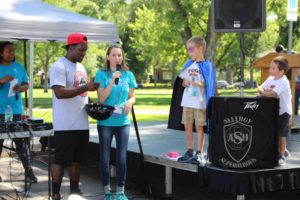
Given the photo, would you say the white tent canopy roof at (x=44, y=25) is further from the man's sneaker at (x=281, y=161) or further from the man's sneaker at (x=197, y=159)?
the man's sneaker at (x=281, y=161)

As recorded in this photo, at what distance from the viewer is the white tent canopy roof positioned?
6.00 meters

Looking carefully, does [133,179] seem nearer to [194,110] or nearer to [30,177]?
[30,177]

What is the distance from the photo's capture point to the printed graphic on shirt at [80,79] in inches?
203

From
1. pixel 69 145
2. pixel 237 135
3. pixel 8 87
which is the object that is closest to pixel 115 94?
pixel 69 145

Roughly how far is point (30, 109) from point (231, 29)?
3.83 metres

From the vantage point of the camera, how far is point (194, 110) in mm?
5492

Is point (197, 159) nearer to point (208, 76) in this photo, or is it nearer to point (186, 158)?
point (186, 158)

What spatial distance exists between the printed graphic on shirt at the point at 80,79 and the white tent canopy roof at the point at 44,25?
1.21m

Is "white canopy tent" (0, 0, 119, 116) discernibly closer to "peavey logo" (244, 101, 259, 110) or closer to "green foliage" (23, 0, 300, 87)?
"peavey logo" (244, 101, 259, 110)

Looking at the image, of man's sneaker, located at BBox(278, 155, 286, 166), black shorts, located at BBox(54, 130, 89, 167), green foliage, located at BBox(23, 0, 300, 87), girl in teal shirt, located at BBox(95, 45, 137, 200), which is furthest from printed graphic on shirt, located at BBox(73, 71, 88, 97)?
green foliage, located at BBox(23, 0, 300, 87)

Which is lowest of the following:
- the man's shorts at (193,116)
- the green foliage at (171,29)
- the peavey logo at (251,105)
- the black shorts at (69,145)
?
the black shorts at (69,145)

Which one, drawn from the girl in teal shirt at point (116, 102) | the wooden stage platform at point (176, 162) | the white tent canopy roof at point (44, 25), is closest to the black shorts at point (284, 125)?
the wooden stage platform at point (176, 162)

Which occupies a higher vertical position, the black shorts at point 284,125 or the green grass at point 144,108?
the black shorts at point 284,125

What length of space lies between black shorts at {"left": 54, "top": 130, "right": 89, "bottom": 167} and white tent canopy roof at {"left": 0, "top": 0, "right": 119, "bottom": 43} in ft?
5.10
